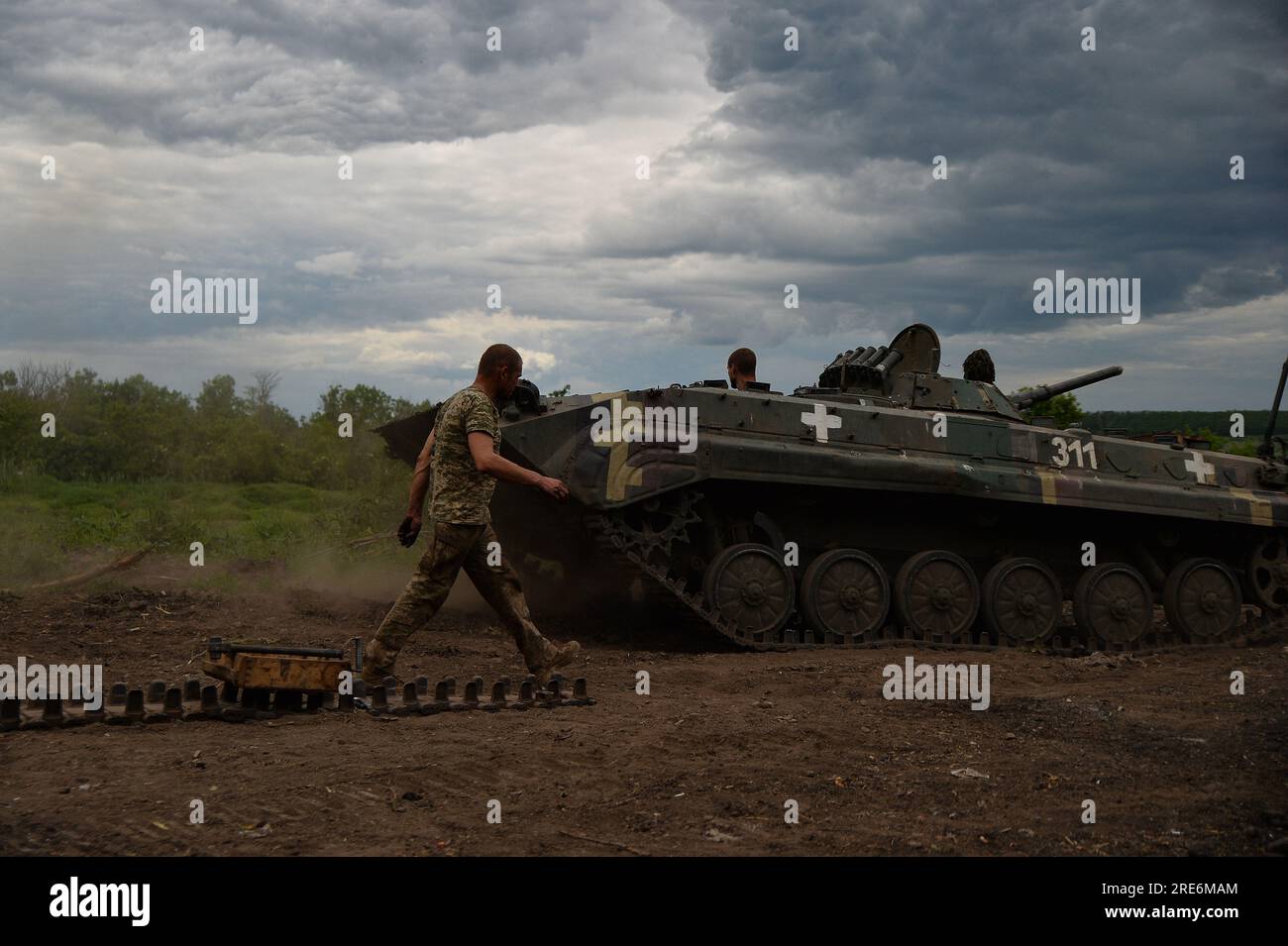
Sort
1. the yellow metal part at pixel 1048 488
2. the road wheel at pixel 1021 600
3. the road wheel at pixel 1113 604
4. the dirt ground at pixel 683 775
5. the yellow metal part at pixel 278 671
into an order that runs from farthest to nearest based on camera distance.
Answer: the road wheel at pixel 1113 604
the road wheel at pixel 1021 600
the yellow metal part at pixel 1048 488
the yellow metal part at pixel 278 671
the dirt ground at pixel 683 775

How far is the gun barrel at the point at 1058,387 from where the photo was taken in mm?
14250

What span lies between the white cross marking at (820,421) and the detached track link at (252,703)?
4046 millimetres

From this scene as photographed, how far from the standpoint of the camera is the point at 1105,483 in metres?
12.0

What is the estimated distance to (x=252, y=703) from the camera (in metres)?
6.74

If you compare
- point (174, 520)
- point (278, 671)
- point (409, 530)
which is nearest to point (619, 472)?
point (409, 530)

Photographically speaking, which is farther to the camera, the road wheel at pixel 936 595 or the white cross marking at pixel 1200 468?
the white cross marking at pixel 1200 468

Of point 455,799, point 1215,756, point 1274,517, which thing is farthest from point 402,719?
point 1274,517

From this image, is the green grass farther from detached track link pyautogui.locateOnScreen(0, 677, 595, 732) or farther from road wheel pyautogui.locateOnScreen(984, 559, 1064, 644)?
road wheel pyautogui.locateOnScreen(984, 559, 1064, 644)

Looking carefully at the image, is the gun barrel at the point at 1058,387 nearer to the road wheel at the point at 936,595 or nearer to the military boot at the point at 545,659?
the road wheel at the point at 936,595

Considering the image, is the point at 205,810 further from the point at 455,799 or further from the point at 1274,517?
the point at 1274,517

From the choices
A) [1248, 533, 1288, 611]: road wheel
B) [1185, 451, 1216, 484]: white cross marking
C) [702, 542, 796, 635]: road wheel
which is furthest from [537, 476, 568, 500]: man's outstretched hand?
[1248, 533, 1288, 611]: road wheel

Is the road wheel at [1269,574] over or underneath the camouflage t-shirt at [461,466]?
underneath

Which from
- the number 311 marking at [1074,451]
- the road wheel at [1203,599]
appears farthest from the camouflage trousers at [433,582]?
the road wheel at [1203,599]

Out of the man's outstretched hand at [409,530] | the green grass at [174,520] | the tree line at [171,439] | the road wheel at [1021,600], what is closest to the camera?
the man's outstretched hand at [409,530]
